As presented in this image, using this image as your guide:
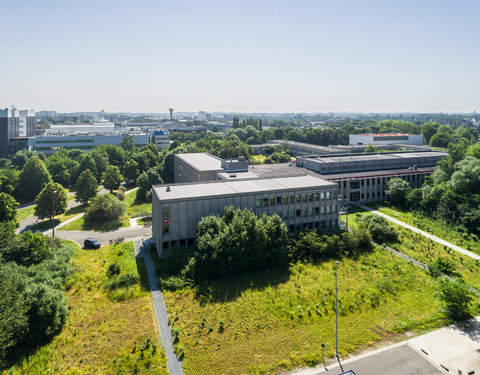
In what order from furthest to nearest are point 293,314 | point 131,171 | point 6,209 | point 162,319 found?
point 131,171
point 6,209
point 293,314
point 162,319

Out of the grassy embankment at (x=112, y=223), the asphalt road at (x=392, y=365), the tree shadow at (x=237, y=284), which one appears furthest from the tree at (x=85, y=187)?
the asphalt road at (x=392, y=365)

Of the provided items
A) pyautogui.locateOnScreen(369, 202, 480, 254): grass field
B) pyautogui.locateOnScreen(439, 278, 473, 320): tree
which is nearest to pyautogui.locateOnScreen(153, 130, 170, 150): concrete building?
pyautogui.locateOnScreen(369, 202, 480, 254): grass field

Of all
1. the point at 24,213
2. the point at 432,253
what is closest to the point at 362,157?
the point at 432,253

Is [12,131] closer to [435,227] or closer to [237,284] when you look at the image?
[237,284]

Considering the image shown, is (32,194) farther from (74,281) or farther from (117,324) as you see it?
(117,324)

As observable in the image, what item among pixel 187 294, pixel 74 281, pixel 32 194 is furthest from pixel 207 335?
pixel 32 194

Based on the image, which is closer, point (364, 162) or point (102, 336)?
point (102, 336)

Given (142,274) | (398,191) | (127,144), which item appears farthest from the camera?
(127,144)
